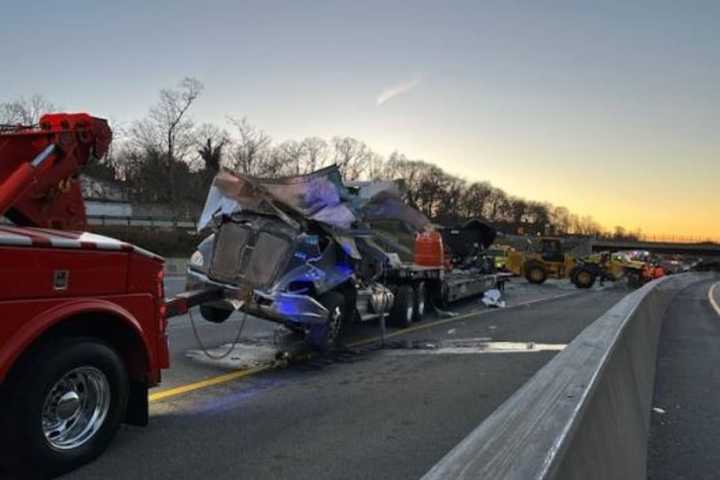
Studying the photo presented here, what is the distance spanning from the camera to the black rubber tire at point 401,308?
1324 cm

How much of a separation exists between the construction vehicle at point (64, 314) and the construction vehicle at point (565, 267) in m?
32.2

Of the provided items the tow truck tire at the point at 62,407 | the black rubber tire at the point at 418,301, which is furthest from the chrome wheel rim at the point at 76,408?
the black rubber tire at the point at 418,301

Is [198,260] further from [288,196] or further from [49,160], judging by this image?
[49,160]

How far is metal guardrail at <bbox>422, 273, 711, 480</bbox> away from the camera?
2.07 meters

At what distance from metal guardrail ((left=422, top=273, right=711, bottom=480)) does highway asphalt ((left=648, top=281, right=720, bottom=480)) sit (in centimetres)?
60

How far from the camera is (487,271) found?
22.8 metres

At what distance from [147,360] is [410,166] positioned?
13748cm

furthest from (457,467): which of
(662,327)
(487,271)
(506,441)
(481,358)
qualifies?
(487,271)

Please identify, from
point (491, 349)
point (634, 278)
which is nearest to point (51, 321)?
point (491, 349)

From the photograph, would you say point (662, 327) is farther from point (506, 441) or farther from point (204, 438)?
point (506, 441)

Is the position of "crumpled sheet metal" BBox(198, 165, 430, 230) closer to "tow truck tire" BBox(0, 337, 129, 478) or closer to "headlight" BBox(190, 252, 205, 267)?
"headlight" BBox(190, 252, 205, 267)

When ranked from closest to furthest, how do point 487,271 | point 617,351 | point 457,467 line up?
point 457,467 < point 617,351 < point 487,271

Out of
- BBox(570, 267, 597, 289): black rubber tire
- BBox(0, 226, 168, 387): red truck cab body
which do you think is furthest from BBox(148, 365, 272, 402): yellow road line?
BBox(570, 267, 597, 289): black rubber tire

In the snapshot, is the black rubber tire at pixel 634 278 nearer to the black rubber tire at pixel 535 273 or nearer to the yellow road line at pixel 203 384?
the black rubber tire at pixel 535 273
